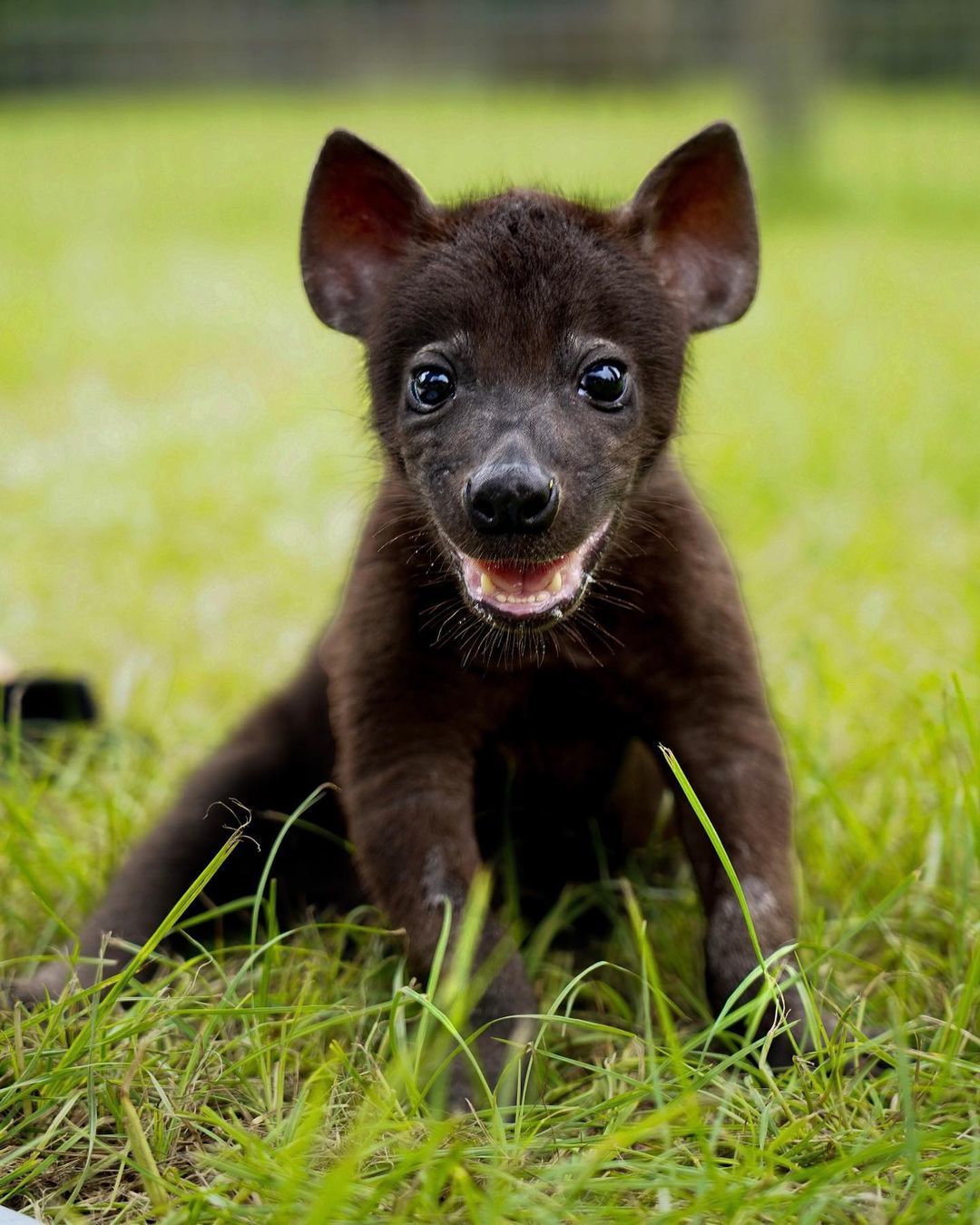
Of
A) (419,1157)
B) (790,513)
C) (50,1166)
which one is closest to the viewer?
(419,1157)

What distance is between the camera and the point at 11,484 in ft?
22.4

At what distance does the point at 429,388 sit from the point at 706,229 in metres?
0.77

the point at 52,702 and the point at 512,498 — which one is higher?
the point at 512,498

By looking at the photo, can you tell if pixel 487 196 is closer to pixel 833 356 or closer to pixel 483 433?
pixel 483 433

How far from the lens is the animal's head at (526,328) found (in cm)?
265

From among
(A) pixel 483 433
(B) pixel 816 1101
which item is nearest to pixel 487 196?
(A) pixel 483 433

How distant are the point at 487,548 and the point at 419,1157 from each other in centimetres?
106

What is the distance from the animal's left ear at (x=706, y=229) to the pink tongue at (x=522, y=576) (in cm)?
72

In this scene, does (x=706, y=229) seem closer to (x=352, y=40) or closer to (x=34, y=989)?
(x=34, y=989)

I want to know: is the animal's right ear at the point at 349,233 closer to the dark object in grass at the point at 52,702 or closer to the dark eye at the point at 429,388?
the dark eye at the point at 429,388

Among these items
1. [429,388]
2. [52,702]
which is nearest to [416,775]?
[429,388]

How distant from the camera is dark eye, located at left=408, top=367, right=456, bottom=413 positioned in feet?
9.28

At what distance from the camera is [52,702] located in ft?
13.7

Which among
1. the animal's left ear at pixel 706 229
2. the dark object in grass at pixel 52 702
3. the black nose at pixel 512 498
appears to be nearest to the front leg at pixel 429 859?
the black nose at pixel 512 498
